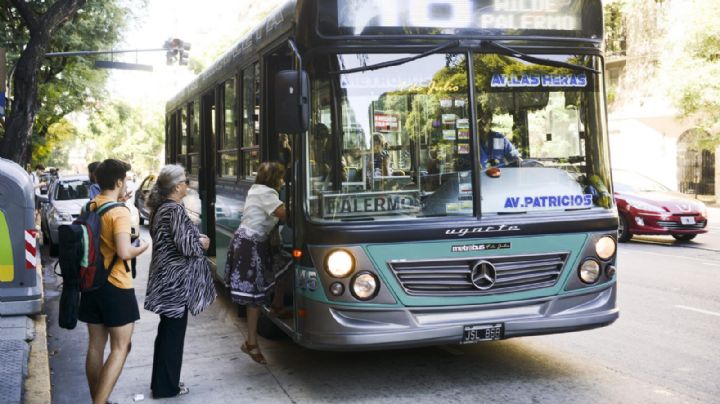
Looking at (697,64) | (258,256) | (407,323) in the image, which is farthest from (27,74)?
(697,64)

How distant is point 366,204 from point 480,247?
0.83m

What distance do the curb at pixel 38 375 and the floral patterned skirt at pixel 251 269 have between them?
1.48 m

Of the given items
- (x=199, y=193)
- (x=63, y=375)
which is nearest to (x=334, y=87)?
(x=63, y=375)

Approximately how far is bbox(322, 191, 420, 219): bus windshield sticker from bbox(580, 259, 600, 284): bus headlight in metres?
1.35

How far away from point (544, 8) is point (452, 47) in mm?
811

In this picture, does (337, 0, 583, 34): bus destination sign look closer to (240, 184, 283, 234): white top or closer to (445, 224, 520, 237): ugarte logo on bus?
(445, 224, 520, 237): ugarte logo on bus

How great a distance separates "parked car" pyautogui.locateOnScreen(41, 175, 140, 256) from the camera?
13.6 meters

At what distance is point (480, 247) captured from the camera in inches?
202

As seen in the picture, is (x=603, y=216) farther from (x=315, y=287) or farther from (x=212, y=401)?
(x=212, y=401)

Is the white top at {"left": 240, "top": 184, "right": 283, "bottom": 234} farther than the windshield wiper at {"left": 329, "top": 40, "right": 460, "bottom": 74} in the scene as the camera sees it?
Yes

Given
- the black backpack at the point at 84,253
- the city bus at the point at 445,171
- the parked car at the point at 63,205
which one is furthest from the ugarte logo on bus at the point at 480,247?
the parked car at the point at 63,205

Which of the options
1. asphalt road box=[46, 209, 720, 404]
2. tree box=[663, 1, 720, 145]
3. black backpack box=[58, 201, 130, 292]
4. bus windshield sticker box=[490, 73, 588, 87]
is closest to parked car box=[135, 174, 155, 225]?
asphalt road box=[46, 209, 720, 404]

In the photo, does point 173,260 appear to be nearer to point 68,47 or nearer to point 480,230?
point 480,230

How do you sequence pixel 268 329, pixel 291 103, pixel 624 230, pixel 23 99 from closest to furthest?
pixel 291 103, pixel 268 329, pixel 624 230, pixel 23 99
